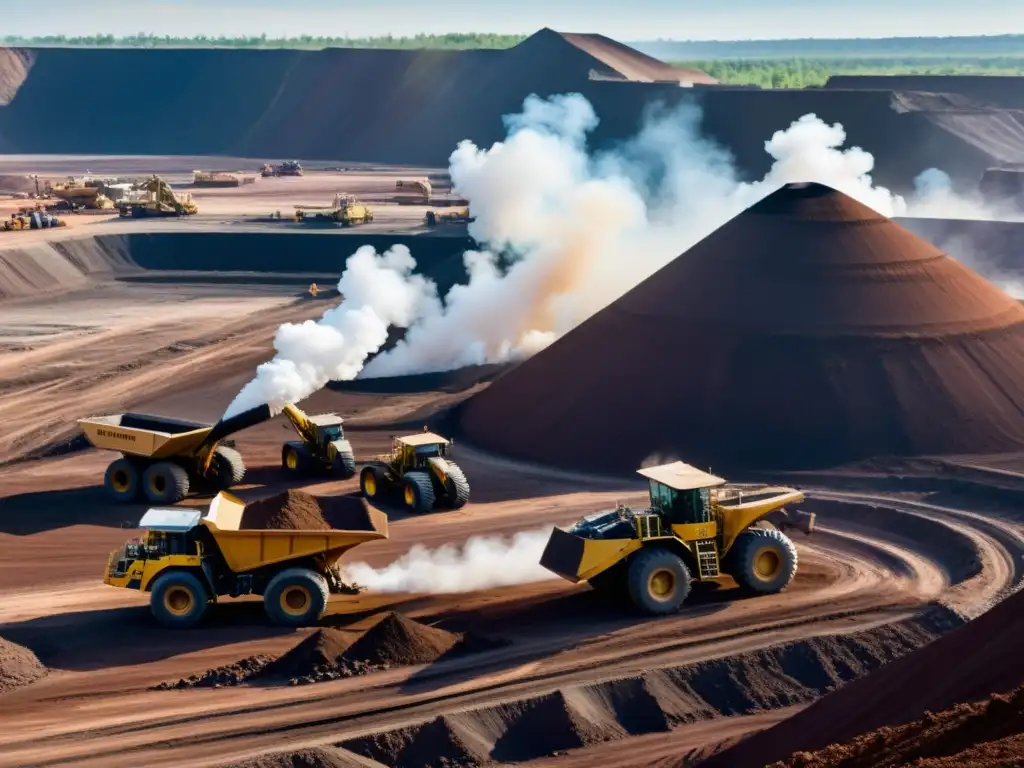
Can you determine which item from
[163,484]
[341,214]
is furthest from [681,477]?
[341,214]

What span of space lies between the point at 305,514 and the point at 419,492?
6792 mm

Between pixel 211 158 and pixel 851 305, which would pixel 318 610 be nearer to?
pixel 851 305

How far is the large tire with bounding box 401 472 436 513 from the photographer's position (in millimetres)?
30344

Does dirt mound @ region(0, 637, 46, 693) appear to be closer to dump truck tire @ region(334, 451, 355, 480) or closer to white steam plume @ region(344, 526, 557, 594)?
white steam plume @ region(344, 526, 557, 594)

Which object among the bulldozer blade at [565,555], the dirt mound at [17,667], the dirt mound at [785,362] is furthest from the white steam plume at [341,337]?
the dirt mound at [17,667]

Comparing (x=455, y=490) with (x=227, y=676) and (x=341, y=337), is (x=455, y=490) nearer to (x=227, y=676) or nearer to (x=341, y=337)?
(x=341, y=337)

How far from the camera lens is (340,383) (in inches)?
1670

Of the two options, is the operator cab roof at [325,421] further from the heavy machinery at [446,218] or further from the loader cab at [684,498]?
the heavy machinery at [446,218]

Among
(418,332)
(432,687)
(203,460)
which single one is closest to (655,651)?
(432,687)

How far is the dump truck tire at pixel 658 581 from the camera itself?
74.8 feet

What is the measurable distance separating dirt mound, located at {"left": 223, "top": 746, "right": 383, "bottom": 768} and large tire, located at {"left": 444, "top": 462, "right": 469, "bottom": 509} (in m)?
12.6

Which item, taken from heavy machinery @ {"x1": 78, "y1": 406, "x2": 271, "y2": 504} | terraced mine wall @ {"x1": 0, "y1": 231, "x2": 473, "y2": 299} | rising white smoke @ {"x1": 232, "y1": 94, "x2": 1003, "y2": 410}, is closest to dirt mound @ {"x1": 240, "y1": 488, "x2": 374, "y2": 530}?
heavy machinery @ {"x1": 78, "y1": 406, "x2": 271, "y2": 504}

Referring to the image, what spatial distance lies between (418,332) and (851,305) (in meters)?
15.0

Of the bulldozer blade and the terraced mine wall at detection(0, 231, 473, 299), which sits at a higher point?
the terraced mine wall at detection(0, 231, 473, 299)
